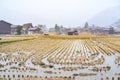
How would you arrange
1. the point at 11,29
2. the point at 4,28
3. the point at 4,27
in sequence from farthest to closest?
the point at 11,29, the point at 4,28, the point at 4,27

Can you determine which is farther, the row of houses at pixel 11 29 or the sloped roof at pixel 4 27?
the row of houses at pixel 11 29

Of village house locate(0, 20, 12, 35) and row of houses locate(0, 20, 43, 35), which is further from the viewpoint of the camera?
row of houses locate(0, 20, 43, 35)

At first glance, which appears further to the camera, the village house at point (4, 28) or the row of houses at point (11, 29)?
the row of houses at point (11, 29)

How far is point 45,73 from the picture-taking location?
1103cm

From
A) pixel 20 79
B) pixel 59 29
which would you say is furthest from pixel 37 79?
pixel 59 29

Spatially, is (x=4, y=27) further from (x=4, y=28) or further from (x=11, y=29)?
(x=11, y=29)

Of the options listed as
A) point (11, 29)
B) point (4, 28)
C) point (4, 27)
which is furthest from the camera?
point (11, 29)

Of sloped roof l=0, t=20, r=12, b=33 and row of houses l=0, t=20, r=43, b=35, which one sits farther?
row of houses l=0, t=20, r=43, b=35

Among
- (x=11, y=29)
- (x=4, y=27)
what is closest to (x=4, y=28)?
(x=4, y=27)

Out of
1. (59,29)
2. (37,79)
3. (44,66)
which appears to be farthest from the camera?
(59,29)

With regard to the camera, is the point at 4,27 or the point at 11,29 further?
the point at 11,29

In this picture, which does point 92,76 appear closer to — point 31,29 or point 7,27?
point 7,27

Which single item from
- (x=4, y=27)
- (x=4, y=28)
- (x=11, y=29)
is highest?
(x=4, y=27)

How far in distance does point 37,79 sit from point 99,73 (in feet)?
9.80
